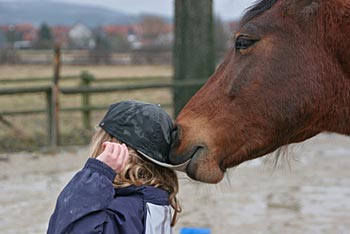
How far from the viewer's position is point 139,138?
7.45ft

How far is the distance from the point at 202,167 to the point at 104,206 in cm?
39

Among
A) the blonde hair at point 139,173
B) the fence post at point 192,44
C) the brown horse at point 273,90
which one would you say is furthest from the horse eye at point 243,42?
the fence post at point 192,44

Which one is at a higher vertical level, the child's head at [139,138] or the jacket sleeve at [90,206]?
the child's head at [139,138]

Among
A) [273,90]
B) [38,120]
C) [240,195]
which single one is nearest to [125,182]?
[273,90]

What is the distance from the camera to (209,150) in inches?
92.3

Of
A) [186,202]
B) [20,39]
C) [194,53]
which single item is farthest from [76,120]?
[20,39]

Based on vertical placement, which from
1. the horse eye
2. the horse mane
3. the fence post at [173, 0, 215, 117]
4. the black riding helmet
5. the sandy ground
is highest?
the horse mane

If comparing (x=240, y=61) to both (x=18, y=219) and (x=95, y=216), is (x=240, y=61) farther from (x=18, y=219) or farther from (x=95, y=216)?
(x=18, y=219)

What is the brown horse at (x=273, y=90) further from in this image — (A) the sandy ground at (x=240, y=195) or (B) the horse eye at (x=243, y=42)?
(A) the sandy ground at (x=240, y=195)

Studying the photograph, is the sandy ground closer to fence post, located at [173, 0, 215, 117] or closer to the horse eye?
fence post, located at [173, 0, 215, 117]

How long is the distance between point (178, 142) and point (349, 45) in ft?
2.16

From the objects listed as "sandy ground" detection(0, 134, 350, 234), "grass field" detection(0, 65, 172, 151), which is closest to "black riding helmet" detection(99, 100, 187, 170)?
"sandy ground" detection(0, 134, 350, 234)

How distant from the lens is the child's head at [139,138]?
2268 mm

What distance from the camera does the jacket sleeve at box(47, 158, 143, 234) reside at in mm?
2086
